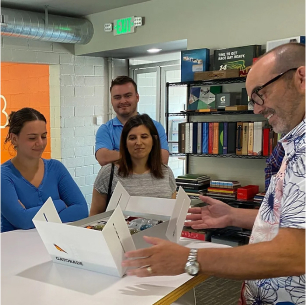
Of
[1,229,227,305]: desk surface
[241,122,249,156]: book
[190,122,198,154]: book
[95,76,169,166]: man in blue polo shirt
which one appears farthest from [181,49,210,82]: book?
[1,229,227,305]: desk surface

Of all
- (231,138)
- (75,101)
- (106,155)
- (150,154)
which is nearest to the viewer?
(150,154)

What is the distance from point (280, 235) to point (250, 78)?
0.50 metres

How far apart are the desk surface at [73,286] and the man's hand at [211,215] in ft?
0.85

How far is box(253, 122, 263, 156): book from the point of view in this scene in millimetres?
3508

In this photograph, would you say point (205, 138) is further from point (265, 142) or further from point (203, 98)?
point (265, 142)

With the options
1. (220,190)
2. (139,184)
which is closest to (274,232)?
(139,184)

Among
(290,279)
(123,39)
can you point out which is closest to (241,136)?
(123,39)

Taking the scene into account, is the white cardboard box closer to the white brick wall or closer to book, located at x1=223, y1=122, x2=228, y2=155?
book, located at x1=223, y1=122, x2=228, y2=155

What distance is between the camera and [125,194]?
5.81ft

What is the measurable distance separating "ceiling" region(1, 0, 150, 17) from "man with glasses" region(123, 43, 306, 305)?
363 centimetres

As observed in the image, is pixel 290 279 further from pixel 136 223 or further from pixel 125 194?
pixel 125 194

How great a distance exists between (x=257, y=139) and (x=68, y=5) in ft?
8.82

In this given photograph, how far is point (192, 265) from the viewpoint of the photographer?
3.59ft

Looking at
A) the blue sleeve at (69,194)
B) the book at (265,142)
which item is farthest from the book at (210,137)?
the blue sleeve at (69,194)
